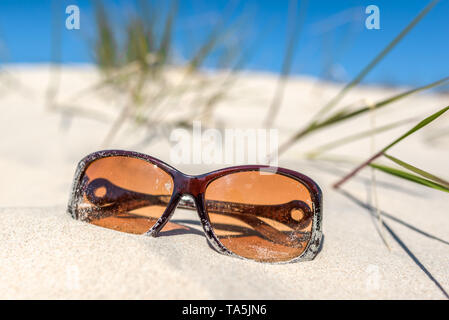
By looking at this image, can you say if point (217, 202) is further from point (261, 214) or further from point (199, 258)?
point (199, 258)

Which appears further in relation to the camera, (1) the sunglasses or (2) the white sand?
(1) the sunglasses

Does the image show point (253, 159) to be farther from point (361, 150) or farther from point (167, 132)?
point (361, 150)

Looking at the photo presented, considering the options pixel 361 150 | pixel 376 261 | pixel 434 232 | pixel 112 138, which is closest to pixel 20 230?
pixel 376 261

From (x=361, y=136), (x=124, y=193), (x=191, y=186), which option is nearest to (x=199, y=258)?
(x=191, y=186)

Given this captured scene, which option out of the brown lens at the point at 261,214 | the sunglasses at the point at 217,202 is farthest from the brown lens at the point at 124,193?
the brown lens at the point at 261,214

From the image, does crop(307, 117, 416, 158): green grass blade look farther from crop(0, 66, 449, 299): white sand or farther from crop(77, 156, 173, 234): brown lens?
crop(77, 156, 173, 234): brown lens

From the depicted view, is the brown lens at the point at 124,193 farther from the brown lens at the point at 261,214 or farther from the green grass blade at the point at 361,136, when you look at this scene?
the green grass blade at the point at 361,136

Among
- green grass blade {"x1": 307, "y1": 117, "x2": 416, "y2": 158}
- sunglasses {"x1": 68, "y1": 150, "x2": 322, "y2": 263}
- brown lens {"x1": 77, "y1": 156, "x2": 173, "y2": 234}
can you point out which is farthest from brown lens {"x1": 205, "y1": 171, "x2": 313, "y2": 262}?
green grass blade {"x1": 307, "y1": 117, "x2": 416, "y2": 158}
